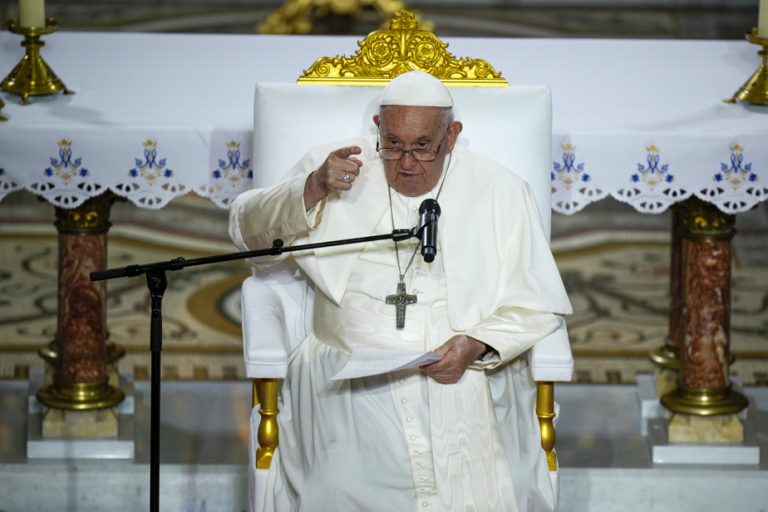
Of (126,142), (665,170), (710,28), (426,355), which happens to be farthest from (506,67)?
(710,28)

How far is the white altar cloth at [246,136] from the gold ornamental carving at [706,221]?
0.15 meters

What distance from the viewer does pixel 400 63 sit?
545 centimetres

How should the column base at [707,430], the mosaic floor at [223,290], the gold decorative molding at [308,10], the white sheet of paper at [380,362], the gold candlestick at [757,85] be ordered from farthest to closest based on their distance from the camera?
1. the gold decorative molding at [308,10]
2. the mosaic floor at [223,290]
3. the column base at [707,430]
4. the gold candlestick at [757,85]
5. the white sheet of paper at [380,362]

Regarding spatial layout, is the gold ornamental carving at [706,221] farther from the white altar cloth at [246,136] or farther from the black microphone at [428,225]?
the black microphone at [428,225]

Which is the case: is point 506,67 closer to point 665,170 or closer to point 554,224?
point 665,170

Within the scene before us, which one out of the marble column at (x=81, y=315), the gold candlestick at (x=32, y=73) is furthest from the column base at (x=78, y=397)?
the gold candlestick at (x=32, y=73)

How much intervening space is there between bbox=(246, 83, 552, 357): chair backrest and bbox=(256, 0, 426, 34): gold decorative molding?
2.95 meters

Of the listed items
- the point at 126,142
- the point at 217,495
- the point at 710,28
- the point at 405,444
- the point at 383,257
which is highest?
the point at 710,28

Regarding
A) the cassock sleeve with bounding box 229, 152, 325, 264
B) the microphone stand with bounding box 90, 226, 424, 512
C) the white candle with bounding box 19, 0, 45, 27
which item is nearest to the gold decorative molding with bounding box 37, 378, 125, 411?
the cassock sleeve with bounding box 229, 152, 325, 264

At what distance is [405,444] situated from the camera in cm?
478

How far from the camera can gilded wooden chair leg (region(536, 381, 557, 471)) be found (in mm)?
4852

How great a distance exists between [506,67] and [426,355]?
2127 millimetres

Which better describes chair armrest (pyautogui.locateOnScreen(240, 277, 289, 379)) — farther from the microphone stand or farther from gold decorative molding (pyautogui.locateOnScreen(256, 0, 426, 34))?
gold decorative molding (pyautogui.locateOnScreen(256, 0, 426, 34))

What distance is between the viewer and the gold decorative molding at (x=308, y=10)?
8258mm
